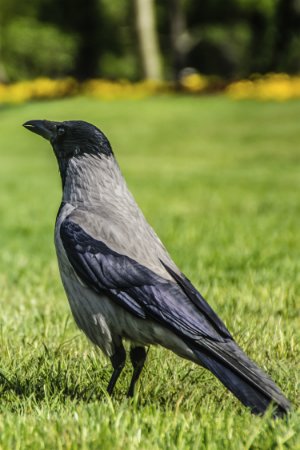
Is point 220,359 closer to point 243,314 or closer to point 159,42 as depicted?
point 243,314

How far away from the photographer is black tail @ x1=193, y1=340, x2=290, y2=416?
2770mm

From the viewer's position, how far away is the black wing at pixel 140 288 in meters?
2.99

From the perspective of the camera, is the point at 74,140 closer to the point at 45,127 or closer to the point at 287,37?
the point at 45,127

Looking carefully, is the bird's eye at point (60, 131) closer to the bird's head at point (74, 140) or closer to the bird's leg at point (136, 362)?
the bird's head at point (74, 140)

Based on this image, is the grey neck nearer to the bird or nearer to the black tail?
the bird

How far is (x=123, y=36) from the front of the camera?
1673 inches

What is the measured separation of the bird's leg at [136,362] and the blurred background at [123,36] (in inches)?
994

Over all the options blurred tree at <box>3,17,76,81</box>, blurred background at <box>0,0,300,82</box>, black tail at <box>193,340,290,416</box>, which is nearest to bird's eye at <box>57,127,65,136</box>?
black tail at <box>193,340,290,416</box>

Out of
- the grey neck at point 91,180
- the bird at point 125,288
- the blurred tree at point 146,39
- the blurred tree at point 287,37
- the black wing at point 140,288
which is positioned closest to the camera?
the bird at point 125,288

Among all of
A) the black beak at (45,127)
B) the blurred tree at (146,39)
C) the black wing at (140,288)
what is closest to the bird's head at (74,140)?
the black beak at (45,127)

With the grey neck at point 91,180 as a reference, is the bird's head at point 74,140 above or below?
above

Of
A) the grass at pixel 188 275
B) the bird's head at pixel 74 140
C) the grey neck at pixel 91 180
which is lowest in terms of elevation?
the grass at pixel 188 275

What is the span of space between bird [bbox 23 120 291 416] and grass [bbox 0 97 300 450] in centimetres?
15

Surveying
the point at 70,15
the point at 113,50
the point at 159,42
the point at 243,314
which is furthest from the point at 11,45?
the point at 243,314
